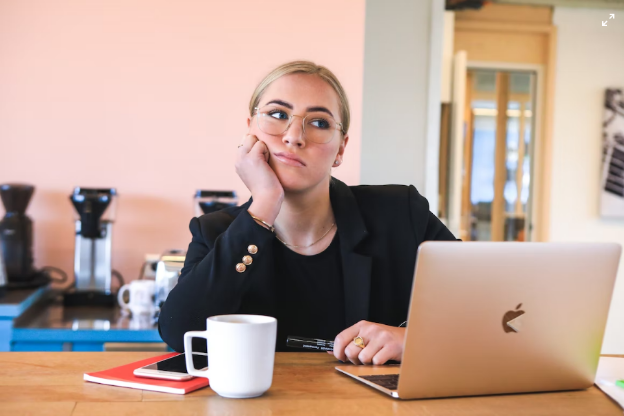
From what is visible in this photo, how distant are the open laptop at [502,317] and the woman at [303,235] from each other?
43cm

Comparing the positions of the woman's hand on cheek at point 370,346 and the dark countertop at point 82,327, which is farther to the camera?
the dark countertop at point 82,327

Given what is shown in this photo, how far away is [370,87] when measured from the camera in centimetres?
301

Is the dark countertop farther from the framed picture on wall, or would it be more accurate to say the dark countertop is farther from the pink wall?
the framed picture on wall

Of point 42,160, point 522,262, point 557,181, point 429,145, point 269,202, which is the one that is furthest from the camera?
point 557,181

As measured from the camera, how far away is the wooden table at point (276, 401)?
79 cm

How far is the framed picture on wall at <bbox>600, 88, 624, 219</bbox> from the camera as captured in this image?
14.1 feet

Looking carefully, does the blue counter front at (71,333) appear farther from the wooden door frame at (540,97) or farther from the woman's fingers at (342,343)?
the wooden door frame at (540,97)

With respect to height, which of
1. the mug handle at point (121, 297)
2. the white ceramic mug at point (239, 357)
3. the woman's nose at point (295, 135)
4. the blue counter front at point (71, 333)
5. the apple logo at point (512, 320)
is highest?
the woman's nose at point (295, 135)

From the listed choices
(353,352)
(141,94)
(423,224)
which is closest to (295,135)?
(423,224)

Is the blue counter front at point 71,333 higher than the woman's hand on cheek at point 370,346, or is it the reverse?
the woman's hand on cheek at point 370,346

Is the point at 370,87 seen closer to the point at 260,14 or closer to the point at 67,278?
the point at 260,14

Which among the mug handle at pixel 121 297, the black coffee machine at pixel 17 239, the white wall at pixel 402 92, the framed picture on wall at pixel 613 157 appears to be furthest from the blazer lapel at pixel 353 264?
the framed picture on wall at pixel 613 157

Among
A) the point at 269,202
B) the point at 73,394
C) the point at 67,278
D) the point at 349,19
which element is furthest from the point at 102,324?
the point at 349,19

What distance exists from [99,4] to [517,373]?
2.10m
